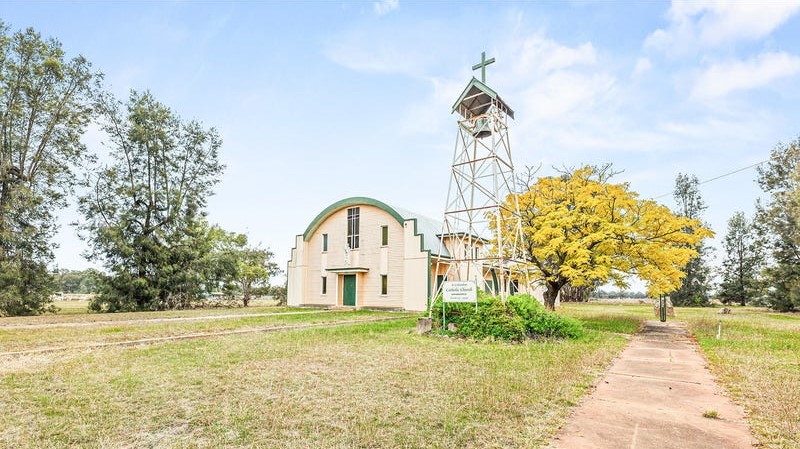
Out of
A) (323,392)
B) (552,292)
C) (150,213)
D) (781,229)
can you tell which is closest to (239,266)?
(150,213)

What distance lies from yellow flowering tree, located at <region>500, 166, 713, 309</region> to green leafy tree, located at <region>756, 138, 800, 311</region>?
90.9 feet

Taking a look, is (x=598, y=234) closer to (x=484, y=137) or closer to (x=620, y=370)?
(x=484, y=137)

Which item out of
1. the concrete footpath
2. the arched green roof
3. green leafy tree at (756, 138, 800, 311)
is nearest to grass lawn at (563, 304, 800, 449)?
the concrete footpath

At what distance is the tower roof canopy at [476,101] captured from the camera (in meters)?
13.7

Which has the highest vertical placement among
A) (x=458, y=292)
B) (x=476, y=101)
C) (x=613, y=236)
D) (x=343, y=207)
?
(x=476, y=101)

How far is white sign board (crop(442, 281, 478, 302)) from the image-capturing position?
37.6ft

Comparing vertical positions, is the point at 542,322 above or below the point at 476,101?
below

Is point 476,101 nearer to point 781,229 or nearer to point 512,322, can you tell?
point 512,322

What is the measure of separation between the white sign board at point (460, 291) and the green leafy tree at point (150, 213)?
23.5 metres

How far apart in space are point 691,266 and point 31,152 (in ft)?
195

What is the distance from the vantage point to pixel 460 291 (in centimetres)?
1162

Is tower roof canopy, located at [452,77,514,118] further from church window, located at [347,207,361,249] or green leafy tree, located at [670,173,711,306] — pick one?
green leafy tree, located at [670,173,711,306]

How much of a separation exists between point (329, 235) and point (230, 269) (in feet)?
35.3

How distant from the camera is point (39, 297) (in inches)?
910
